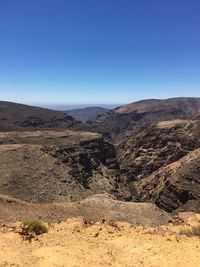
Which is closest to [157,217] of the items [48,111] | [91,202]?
[91,202]

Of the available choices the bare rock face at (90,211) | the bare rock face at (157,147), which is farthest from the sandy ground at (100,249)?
the bare rock face at (157,147)

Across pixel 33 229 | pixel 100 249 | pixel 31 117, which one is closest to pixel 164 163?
pixel 33 229

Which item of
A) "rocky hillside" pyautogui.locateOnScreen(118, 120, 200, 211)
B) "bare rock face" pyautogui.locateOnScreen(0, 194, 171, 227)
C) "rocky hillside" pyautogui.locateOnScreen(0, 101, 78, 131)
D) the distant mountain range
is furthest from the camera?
"rocky hillside" pyautogui.locateOnScreen(0, 101, 78, 131)

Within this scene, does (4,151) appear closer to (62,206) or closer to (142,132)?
(62,206)

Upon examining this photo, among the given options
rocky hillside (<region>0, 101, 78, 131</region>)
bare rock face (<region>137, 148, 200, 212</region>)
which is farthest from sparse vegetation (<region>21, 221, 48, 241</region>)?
rocky hillside (<region>0, 101, 78, 131</region>)

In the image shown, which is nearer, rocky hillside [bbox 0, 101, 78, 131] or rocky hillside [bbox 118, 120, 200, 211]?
rocky hillside [bbox 118, 120, 200, 211]

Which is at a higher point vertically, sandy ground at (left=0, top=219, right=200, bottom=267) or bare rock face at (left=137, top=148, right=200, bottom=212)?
sandy ground at (left=0, top=219, right=200, bottom=267)

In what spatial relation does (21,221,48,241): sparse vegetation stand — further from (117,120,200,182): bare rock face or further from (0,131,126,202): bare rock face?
(117,120,200,182): bare rock face
